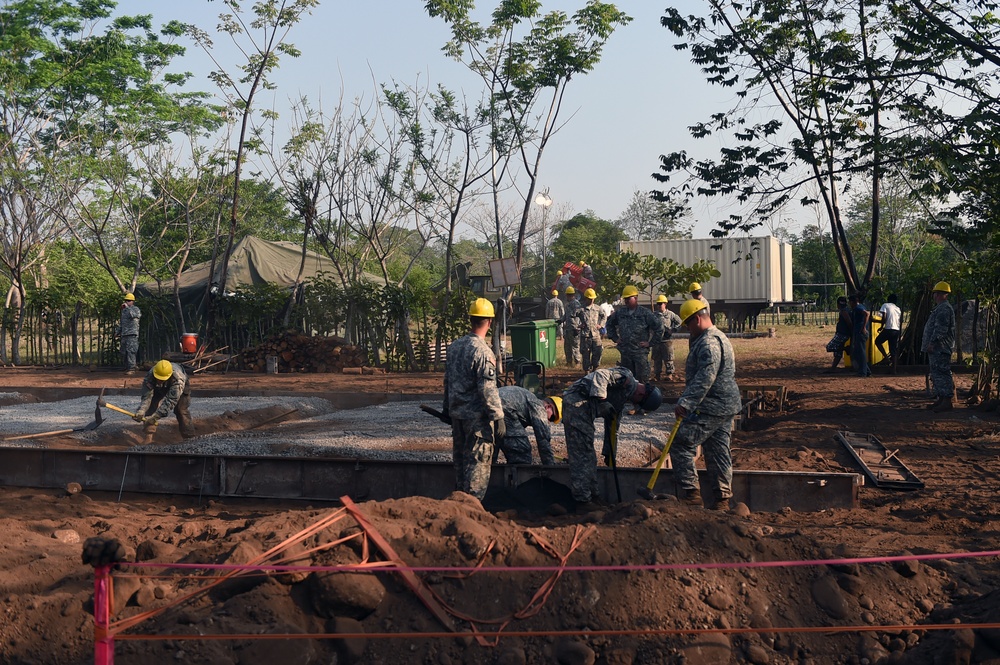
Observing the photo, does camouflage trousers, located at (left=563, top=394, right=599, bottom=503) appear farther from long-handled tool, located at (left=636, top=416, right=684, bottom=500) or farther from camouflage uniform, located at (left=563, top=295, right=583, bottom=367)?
camouflage uniform, located at (left=563, top=295, right=583, bottom=367)

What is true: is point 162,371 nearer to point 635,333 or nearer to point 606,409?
point 606,409

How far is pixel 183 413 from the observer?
11.3 m

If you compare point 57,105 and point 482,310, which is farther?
point 57,105

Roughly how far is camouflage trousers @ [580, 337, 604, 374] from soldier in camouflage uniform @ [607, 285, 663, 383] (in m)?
2.07

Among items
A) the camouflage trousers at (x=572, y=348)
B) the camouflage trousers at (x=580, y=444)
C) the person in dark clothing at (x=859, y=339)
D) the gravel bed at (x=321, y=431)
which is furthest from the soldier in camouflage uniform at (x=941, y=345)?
the camouflage trousers at (x=572, y=348)

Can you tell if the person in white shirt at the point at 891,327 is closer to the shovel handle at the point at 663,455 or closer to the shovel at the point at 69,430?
the shovel handle at the point at 663,455

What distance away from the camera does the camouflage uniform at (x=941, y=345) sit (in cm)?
1184

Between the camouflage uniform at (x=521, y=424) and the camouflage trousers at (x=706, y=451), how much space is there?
1.46 metres

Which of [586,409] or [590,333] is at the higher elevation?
[590,333]

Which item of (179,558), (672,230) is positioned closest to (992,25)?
(179,558)

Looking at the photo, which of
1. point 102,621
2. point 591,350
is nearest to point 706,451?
point 102,621

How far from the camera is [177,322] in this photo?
898 inches

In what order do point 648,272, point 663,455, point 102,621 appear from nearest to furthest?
point 102,621, point 663,455, point 648,272

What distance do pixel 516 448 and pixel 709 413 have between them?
74.3 inches
